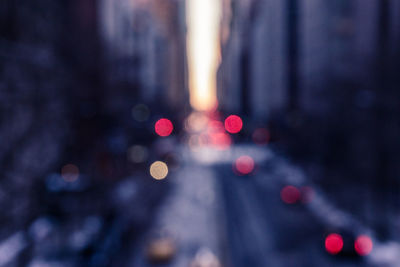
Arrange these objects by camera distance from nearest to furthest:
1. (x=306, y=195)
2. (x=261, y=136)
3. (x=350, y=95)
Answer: (x=306, y=195), (x=350, y=95), (x=261, y=136)

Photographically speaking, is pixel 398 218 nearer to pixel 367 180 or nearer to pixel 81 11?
pixel 367 180

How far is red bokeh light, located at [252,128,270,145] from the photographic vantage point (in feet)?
140

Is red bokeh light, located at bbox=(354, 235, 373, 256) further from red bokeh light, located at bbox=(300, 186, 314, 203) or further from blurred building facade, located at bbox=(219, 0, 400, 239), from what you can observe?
red bokeh light, located at bbox=(300, 186, 314, 203)

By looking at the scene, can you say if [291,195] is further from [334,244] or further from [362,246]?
[362,246]

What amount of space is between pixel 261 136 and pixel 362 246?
3491cm

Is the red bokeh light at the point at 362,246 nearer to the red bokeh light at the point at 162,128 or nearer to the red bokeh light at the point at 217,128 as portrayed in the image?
the red bokeh light at the point at 162,128

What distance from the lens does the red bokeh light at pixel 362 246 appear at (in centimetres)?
963

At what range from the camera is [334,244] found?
9.88m

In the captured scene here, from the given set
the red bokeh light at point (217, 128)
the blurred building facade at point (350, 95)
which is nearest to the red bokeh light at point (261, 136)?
the blurred building facade at point (350, 95)

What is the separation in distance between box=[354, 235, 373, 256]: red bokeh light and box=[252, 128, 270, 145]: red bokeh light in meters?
32.0

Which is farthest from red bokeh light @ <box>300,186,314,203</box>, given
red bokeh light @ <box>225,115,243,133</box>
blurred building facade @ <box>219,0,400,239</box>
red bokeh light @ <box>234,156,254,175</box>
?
red bokeh light @ <box>225,115,243,133</box>

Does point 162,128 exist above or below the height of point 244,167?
above

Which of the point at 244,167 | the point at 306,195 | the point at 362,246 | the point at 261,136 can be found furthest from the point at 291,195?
the point at 261,136

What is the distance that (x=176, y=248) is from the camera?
10.9m
